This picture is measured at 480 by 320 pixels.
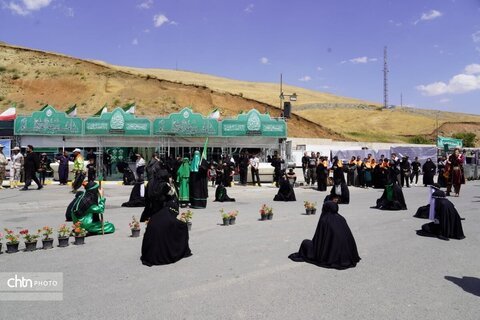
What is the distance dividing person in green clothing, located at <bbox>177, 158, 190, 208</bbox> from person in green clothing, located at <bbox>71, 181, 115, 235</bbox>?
3.97 m

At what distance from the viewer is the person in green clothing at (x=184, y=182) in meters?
12.1

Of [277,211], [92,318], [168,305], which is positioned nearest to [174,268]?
[168,305]

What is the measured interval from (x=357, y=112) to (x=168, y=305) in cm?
8463

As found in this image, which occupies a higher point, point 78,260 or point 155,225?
point 155,225

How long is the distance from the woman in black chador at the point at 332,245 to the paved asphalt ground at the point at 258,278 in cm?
18

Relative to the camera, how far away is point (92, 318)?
4.19 metres

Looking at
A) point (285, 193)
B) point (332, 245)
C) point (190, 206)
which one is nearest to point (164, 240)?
point (332, 245)

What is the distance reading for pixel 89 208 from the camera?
8211 mm

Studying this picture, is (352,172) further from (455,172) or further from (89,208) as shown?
(89,208)

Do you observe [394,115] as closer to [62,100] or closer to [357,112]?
[357,112]

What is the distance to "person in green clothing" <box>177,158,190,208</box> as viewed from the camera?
12.1m

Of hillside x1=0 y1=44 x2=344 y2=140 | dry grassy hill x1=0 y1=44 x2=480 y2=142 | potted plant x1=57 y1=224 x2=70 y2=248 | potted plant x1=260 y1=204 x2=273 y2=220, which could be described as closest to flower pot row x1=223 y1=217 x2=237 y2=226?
potted plant x1=260 y1=204 x2=273 y2=220

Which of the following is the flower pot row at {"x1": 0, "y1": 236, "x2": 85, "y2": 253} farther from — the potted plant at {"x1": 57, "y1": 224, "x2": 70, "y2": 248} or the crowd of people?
the crowd of people

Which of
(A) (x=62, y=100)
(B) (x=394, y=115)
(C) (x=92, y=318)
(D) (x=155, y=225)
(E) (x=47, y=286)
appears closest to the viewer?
(C) (x=92, y=318)
